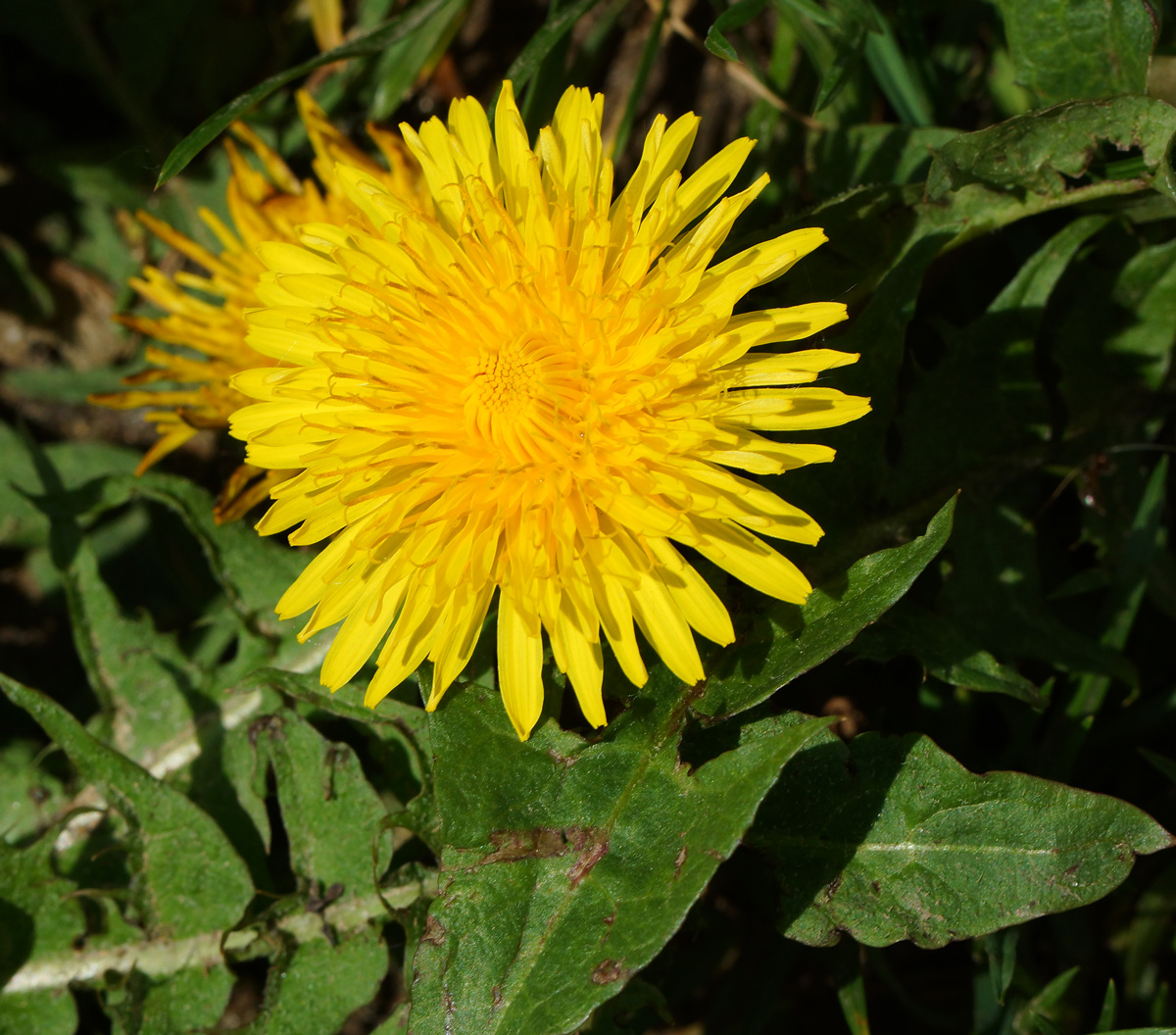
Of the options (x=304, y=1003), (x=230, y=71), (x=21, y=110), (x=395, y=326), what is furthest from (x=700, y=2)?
(x=304, y=1003)

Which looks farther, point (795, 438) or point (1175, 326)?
point (1175, 326)

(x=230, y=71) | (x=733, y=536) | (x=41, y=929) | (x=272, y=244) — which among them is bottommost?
(x=41, y=929)

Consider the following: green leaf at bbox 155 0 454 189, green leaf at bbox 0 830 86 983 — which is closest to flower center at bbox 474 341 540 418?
green leaf at bbox 155 0 454 189

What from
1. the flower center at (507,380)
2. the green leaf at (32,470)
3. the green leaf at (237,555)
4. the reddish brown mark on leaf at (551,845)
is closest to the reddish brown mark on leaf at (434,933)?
the reddish brown mark on leaf at (551,845)

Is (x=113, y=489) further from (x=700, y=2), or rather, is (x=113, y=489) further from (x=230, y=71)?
(x=700, y=2)

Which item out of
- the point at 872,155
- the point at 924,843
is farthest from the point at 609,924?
the point at 872,155

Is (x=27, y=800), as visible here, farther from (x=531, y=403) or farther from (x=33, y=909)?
(x=531, y=403)

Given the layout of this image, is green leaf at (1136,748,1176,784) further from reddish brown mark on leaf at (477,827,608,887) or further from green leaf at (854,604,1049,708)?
reddish brown mark on leaf at (477,827,608,887)
